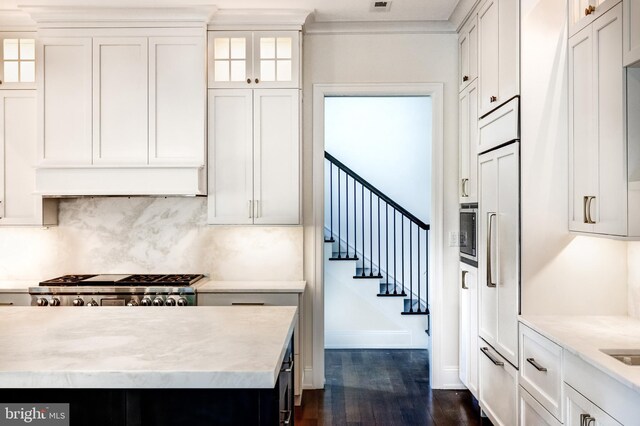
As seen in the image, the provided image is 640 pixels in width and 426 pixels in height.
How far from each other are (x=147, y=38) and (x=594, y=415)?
11.9 ft

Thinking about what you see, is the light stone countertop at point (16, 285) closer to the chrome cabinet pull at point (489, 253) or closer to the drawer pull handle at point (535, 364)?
the chrome cabinet pull at point (489, 253)

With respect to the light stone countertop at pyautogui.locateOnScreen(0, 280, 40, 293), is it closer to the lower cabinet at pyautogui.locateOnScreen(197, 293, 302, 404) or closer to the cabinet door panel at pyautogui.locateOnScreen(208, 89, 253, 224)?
the lower cabinet at pyautogui.locateOnScreen(197, 293, 302, 404)

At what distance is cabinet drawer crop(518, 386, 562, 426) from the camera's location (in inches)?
92.9

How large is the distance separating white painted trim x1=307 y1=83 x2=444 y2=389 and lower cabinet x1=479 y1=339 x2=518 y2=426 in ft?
2.20

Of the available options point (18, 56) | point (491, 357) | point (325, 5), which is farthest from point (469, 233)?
point (18, 56)

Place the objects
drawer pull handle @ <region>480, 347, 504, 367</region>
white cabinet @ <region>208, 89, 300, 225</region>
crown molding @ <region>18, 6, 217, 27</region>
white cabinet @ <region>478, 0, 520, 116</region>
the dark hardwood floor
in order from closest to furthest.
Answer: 1. white cabinet @ <region>478, 0, 520, 116</region>
2. drawer pull handle @ <region>480, 347, 504, 367</region>
3. the dark hardwood floor
4. crown molding @ <region>18, 6, 217, 27</region>
5. white cabinet @ <region>208, 89, 300, 225</region>

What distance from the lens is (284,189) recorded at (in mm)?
3762

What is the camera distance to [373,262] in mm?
5879

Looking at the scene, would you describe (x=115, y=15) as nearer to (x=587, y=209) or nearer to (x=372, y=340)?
(x=587, y=209)

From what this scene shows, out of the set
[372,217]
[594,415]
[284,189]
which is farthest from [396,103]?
[594,415]

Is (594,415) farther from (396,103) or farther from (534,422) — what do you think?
(396,103)

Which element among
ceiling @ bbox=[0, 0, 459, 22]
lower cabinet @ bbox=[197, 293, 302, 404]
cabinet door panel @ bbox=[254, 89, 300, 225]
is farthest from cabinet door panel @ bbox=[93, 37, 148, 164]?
lower cabinet @ bbox=[197, 293, 302, 404]

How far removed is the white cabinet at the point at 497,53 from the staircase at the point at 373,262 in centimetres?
226

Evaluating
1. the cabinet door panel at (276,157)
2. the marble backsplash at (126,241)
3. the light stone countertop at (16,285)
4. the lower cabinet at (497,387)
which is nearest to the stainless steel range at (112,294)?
the light stone countertop at (16,285)
